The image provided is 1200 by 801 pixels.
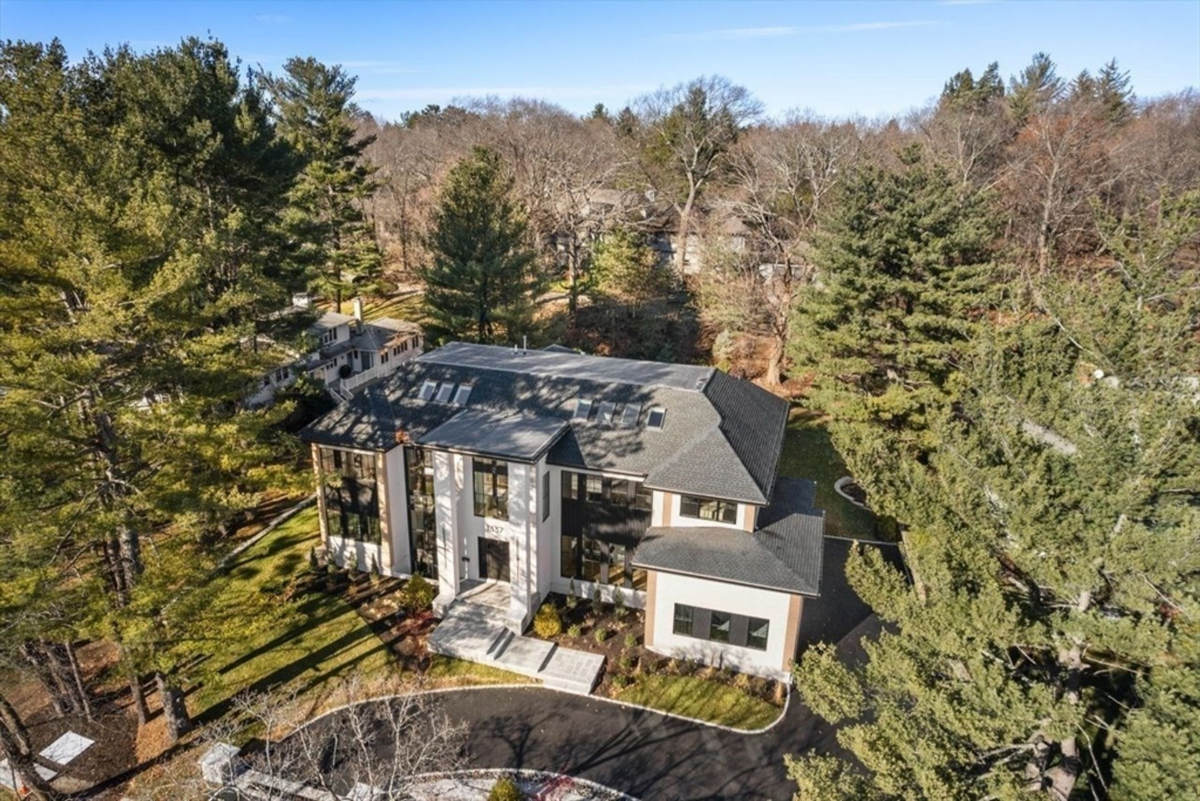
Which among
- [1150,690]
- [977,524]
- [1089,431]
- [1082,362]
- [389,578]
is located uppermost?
[1082,362]

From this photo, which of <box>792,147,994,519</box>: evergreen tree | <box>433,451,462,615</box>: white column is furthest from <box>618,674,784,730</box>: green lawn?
<box>792,147,994,519</box>: evergreen tree

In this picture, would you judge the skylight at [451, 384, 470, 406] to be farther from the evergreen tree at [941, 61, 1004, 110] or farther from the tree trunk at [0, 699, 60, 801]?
the evergreen tree at [941, 61, 1004, 110]

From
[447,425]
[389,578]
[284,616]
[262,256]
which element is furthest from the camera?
[262,256]

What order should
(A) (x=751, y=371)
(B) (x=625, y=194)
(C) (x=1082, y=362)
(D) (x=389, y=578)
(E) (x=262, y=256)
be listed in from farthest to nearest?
(B) (x=625, y=194)
(A) (x=751, y=371)
(E) (x=262, y=256)
(D) (x=389, y=578)
(C) (x=1082, y=362)

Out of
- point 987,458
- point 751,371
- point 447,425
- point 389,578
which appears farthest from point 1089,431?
point 751,371

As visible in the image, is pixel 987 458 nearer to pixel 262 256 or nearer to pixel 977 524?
pixel 977 524

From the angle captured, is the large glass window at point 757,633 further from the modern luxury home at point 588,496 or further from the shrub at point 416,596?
the shrub at point 416,596

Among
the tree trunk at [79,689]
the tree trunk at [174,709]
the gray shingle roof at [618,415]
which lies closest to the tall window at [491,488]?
the gray shingle roof at [618,415]
